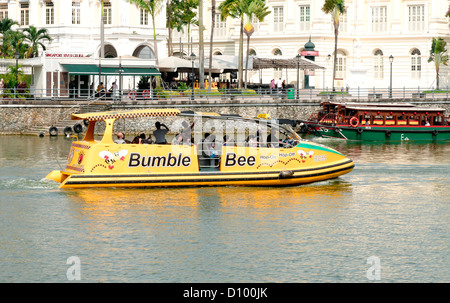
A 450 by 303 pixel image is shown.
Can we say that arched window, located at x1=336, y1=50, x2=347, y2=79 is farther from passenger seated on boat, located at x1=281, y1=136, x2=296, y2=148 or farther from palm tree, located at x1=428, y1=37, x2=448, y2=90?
passenger seated on boat, located at x1=281, y1=136, x2=296, y2=148

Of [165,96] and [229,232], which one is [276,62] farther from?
[229,232]

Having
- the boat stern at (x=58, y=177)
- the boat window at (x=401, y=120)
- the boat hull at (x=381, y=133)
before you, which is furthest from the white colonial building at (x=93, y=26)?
the boat stern at (x=58, y=177)

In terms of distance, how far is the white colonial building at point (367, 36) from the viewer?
75812 mm

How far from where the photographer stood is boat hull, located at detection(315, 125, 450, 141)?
47719 millimetres

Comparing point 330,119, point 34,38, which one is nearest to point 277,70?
point 34,38

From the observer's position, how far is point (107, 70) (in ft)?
177

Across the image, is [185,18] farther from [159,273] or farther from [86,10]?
[159,273]

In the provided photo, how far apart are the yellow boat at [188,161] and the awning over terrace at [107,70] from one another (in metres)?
27.9

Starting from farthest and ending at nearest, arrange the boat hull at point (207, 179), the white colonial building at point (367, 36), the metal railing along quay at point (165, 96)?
1. the white colonial building at point (367, 36)
2. the metal railing along quay at point (165, 96)
3. the boat hull at point (207, 179)

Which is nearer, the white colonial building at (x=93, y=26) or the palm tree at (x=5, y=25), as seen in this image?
the white colonial building at (x=93, y=26)

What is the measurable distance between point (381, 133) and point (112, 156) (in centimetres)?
2640

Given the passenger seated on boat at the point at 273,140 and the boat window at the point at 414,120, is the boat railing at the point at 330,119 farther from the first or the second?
the passenger seated on boat at the point at 273,140

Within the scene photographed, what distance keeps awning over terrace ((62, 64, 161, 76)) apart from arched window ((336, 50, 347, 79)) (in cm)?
2588

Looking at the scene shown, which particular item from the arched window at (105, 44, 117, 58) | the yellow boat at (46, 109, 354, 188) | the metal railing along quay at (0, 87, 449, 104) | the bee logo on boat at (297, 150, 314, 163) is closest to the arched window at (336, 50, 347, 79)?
the metal railing along quay at (0, 87, 449, 104)
